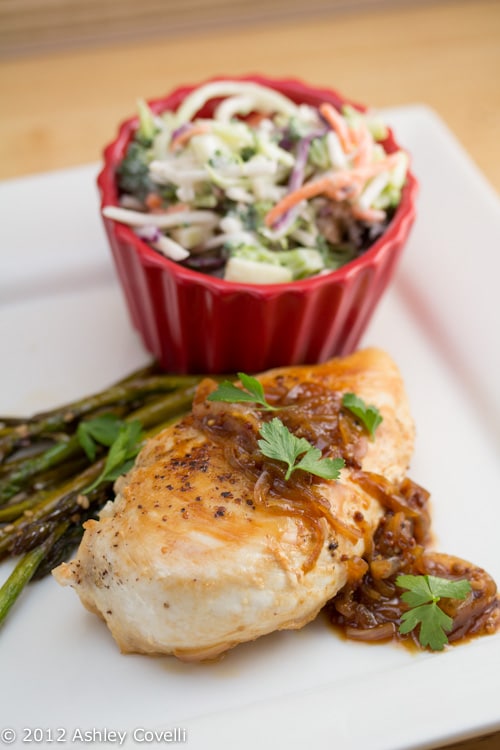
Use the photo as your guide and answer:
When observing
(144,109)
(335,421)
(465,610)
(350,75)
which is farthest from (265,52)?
(465,610)

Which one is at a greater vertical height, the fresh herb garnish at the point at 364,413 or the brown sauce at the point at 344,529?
the fresh herb garnish at the point at 364,413

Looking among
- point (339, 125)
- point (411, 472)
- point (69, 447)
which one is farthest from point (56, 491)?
point (339, 125)

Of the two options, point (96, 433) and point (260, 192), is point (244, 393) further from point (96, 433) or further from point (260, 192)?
point (260, 192)

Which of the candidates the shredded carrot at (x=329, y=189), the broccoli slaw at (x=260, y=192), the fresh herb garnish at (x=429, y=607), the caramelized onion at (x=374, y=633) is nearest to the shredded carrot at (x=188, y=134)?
the broccoli slaw at (x=260, y=192)

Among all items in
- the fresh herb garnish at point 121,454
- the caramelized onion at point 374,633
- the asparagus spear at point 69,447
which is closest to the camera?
the caramelized onion at point 374,633

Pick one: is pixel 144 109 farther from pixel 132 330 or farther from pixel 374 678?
pixel 374 678

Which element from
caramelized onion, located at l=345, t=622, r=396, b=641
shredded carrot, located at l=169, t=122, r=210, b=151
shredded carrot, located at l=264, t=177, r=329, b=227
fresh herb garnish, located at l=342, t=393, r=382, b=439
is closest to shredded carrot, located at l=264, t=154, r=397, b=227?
shredded carrot, located at l=264, t=177, r=329, b=227

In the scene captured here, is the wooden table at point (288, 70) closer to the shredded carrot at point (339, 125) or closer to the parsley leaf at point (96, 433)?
the shredded carrot at point (339, 125)
